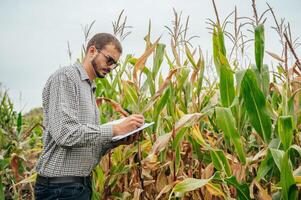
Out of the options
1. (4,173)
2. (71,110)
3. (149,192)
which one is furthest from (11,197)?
(71,110)

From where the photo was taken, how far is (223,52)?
2.09 metres

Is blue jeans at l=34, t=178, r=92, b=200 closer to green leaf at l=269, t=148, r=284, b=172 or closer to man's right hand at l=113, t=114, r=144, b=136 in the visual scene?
man's right hand at l=113, t=114, r=144, b=136

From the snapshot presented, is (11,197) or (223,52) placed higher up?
(223,52)

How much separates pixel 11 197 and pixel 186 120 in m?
2.24

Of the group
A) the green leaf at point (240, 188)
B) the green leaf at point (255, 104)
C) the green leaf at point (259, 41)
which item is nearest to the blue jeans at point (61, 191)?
the green leaf at point (240, 188)

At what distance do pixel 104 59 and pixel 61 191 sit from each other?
2.18 ft

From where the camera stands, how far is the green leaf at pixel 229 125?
5.97 ft

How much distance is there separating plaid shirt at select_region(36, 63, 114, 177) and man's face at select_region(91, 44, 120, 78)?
7 cm

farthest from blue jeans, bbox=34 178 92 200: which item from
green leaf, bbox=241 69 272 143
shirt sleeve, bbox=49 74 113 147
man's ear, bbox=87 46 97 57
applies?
green leaf, bbox=241 69 272 143

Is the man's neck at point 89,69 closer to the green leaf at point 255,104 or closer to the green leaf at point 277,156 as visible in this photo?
the green leaf at point 255,104

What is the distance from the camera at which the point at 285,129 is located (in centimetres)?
171

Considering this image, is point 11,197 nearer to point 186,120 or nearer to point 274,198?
point 186,120

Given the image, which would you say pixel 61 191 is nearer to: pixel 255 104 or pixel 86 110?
pixel 86 110

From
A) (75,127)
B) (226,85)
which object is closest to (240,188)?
(226,85)
